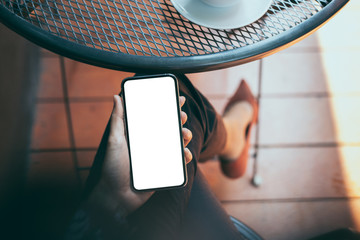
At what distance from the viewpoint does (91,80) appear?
1334mm

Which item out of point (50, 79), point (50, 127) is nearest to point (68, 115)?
point (50, 127)

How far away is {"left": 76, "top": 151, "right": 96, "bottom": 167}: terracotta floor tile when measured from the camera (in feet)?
3.90

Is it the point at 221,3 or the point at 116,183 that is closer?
the point at 221,3

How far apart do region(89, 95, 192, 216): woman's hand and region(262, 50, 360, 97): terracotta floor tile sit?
78cm

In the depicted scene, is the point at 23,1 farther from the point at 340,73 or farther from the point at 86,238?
the point at 340,73

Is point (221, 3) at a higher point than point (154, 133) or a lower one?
higher

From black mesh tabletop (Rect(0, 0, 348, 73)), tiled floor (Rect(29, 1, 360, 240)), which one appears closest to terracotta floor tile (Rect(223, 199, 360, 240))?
tiled floor (Rect(29, 1, 360, 240))

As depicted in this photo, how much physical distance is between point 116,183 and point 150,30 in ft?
0.98

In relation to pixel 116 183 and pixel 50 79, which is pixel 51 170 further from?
pixel 116 183

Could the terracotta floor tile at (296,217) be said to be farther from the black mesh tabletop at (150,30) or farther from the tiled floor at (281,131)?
the black mesh tabletop at (150,30)

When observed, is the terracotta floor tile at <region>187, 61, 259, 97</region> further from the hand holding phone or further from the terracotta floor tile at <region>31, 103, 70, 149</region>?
the hand holding phone

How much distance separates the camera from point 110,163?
2.24 ft

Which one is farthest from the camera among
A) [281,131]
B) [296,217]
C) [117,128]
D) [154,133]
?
[281,131]

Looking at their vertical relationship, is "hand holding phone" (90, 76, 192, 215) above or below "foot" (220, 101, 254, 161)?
above
